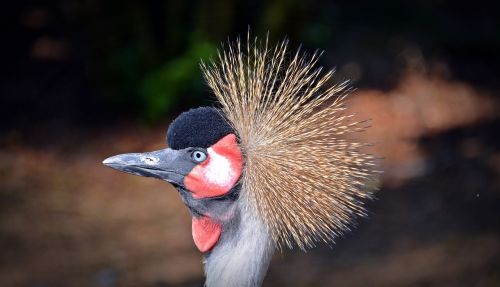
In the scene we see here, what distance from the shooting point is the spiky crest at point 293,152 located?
2184 millimetres

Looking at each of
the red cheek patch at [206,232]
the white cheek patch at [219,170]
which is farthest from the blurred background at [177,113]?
the white cheek patch at [219,170]

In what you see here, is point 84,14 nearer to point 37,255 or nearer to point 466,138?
point 37,255

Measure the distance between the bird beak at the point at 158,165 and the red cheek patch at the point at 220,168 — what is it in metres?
0.04

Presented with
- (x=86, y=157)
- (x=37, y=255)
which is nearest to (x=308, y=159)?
(x=37, y=255)

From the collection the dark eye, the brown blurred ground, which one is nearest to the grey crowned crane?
the dark eye

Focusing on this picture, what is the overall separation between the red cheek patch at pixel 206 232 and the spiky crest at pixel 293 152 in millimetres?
119

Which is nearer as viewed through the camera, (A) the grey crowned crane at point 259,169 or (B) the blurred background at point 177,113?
(A) the grey crowned crane at point 259,169

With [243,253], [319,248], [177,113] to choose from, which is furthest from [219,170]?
[177,113]

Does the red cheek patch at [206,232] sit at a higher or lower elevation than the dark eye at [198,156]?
lower

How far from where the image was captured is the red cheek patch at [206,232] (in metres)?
2.23

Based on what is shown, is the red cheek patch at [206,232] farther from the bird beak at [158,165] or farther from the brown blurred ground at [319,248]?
the brown blurred ground at [319,248]

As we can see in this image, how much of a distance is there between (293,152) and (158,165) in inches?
14.3

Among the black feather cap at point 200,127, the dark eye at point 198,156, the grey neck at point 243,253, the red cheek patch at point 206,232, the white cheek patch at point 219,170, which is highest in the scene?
the black feather cap at point 200,127

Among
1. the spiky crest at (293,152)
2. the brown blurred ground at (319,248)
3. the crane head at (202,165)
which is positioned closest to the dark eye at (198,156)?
the crane head at (202,165)
